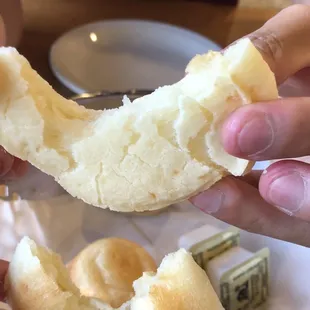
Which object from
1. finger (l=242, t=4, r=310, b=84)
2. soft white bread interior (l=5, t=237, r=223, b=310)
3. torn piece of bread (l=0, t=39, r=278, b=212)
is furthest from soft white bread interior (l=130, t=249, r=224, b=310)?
finger (l=242, t=4, r=310, b=84)

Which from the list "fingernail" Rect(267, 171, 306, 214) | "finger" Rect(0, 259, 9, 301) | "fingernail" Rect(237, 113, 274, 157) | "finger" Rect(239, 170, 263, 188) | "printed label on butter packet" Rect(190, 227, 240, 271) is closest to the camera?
"fingernail" Rect(237, 113, 274, 157)

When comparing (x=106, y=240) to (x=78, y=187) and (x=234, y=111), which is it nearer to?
(x=78, y=187)

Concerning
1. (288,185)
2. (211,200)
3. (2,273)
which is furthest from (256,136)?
(2,273)

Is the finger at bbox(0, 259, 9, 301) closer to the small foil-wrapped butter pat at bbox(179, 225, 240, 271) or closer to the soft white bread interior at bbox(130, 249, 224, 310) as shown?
the soft white bread interior at bbox(130, 249, 224, 310)

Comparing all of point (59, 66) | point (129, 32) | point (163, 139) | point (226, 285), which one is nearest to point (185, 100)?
point (163, 139)

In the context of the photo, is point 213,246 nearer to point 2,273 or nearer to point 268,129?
point 2,273

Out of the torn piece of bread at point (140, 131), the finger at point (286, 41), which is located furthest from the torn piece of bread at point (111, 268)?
the finger at point (286, 41)
